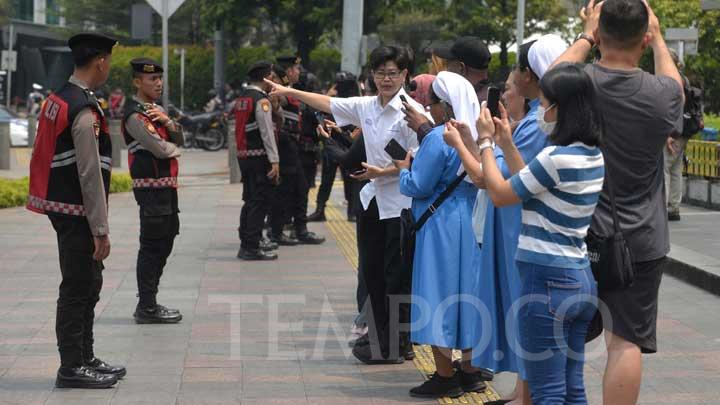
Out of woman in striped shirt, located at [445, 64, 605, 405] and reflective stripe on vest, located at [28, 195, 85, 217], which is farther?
reflective stripe on vest, located at [28, 195, 85, 217]

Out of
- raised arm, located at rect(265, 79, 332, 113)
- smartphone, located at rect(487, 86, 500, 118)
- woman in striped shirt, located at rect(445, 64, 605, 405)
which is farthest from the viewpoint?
raised arm, located at rect(265, 79, 332, 113)

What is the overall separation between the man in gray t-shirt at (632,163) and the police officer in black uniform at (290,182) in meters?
8.20

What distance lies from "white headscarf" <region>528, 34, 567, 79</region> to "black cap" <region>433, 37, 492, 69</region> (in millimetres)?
1568

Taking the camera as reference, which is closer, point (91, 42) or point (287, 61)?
point (91, 42)

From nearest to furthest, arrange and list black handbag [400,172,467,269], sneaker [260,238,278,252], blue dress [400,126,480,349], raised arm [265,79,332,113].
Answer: blue dress [400,126,480,349] → black handbag [400,172,467,269] → raised arm [265,79,332,113] → sneaker [260,238,278,252]

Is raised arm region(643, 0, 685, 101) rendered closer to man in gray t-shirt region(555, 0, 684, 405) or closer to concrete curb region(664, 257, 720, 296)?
man in gray t-shirt region(555, 0, 684, 405)

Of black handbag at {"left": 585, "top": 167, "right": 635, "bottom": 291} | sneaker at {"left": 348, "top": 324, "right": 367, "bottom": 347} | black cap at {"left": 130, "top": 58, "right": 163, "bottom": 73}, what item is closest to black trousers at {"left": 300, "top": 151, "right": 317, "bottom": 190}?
black cap at {"left": 130, "top": 58, "right": 163, "bottom": 73}

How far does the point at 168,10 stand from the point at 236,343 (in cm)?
851

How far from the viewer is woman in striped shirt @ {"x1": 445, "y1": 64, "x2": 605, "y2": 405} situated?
15.5ft

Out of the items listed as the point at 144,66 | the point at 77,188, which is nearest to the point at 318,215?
the point at 144,66

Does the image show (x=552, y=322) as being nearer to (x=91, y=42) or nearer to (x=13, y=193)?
(x=91, y=42)

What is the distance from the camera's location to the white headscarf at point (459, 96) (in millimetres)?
6371

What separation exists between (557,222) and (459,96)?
1666 mm

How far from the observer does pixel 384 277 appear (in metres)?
7.72
